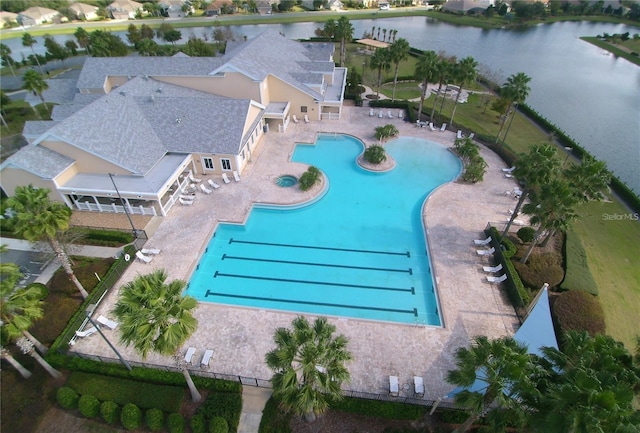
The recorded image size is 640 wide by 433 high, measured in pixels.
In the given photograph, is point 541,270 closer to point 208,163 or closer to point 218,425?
point 218,425

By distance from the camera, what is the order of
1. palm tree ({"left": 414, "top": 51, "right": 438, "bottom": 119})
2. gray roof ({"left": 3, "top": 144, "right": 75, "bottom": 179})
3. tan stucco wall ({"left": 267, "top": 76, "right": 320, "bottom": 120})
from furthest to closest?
tan stucco wall ({"left": 267, "top": 76, "right": 320, "bottom": 120}) → palm tree ({"left": 414, "top": 51, "right": 438, "bottom": 119}) → gray roof ({"left": 3, "top": 144, "right": 75, "bottom": 179})

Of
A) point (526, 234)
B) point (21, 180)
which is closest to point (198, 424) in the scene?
point (526, 234)

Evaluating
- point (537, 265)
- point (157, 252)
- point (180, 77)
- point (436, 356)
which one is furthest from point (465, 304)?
point (180, 77)

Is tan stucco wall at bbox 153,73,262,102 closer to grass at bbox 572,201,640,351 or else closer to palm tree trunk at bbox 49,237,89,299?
palm tree trunk at bbox 49,237,89,299

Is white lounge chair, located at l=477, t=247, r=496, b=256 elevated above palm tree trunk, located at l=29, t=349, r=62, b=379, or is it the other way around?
white lounge chair, located at l=477, t=247, r=496, b=256

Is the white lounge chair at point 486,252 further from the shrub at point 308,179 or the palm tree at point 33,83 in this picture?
the palm tree at point 33,83

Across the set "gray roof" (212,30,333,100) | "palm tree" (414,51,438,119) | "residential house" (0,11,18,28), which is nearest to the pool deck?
"gray roof" (212,30,333,100)

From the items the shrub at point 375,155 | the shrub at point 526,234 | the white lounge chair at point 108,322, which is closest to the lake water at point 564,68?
the shrub at point 526,234
